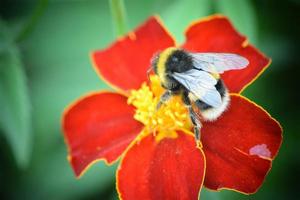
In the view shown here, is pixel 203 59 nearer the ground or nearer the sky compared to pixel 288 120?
nearer the sky

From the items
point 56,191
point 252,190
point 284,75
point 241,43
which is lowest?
point 56,191

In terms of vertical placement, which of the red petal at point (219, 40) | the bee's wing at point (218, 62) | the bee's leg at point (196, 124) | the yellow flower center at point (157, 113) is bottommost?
the yellow flower center at point (157, 113)

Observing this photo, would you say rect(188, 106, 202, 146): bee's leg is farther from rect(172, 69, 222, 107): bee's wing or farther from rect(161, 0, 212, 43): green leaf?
rect(161, 0, 212, 43): green leaf

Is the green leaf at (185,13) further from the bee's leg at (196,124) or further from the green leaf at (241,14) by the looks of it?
the bee's leg at (196,124)

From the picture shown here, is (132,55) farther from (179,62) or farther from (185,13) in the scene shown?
(179,62)

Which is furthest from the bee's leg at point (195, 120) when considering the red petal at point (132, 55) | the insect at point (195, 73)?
the red petal at point (132, 55)

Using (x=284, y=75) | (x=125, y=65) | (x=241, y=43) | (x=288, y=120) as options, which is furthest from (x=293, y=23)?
(x=125, y=65)

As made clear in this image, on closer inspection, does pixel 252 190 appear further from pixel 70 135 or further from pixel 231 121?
pixel 70 135
